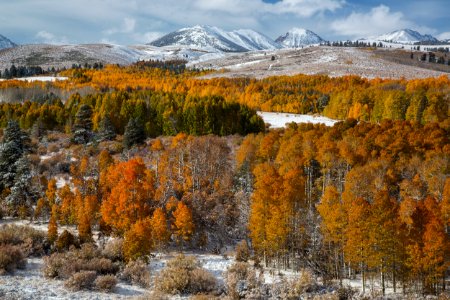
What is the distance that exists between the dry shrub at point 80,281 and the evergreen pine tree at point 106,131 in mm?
55806

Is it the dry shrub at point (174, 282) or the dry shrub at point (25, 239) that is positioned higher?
the dry shrub at point (25, 239)

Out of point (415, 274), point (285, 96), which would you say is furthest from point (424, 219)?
point (285, 96)

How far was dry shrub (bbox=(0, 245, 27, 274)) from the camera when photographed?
114ft

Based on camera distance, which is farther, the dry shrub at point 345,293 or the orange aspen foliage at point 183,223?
the orange aspen foliage at point 183,223

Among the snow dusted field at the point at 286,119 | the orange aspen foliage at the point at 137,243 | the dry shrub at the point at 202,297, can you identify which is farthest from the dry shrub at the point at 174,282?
the snow dusted field at the point at 286,119

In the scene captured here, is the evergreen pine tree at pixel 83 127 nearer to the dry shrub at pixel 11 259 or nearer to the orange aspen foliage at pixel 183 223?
the orange aspen foliage at pixel 183 223

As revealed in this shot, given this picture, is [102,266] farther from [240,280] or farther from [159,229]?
[240,280]

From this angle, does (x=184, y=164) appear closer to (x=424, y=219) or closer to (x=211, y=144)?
(x=211, y=144)

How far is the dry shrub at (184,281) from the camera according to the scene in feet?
108

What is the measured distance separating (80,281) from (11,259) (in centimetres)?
798

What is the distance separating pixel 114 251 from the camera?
1566 inches

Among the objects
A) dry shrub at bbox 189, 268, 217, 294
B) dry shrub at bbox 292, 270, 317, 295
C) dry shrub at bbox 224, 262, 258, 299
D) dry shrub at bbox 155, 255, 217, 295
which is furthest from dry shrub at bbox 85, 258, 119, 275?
dry shrub at bbox 292, 270, 317, 295

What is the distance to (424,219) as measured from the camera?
107 ft

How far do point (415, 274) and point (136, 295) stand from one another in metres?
22.8
